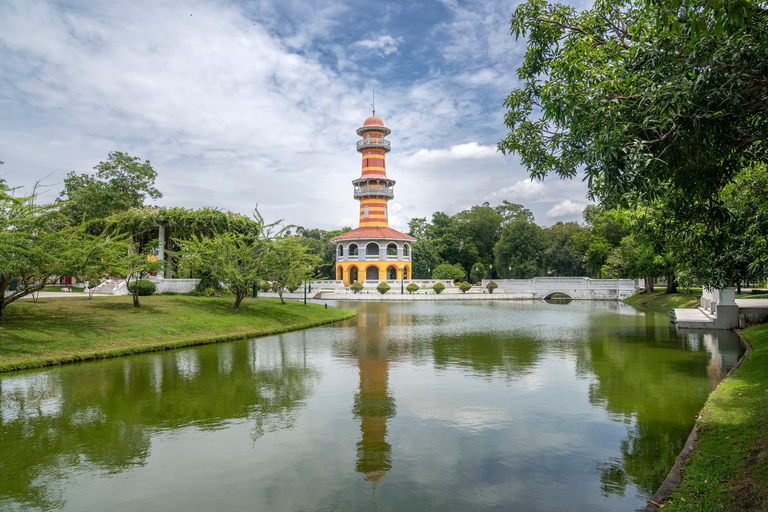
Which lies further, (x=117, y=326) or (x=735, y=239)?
(x=117, y=326)

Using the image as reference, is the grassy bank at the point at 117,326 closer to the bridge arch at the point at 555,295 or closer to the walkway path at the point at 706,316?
the walkway path at the point at 706,316

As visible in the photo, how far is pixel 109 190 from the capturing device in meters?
37.5

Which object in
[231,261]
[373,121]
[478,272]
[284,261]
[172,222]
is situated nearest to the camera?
[231,261]

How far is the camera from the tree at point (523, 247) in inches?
2459

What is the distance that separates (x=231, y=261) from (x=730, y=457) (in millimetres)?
20565

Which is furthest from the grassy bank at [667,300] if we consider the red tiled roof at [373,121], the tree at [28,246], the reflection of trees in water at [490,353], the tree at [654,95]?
the tree at [28,246]

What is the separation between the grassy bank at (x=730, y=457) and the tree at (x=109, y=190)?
38.0 m

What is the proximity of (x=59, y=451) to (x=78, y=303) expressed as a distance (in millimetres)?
15153

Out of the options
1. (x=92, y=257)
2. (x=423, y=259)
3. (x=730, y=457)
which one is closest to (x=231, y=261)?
(x=92, y=257)

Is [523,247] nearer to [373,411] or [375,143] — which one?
[375,143]

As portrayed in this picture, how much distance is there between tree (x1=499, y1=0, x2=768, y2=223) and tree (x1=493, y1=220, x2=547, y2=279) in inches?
2192

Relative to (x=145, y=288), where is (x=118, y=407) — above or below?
below

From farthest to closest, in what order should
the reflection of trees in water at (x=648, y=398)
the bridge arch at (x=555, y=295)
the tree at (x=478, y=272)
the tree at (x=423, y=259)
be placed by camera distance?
1. the tree at (x=478, y=272)
2. the tree at (x=423, y=259)
3. the bridge arch at (x=555, y=295)
4. the reflection of trees in water at (x=648, y=398)

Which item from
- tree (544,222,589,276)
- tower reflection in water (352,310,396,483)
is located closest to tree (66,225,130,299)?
tower reflection in water (352,310,396,483)
